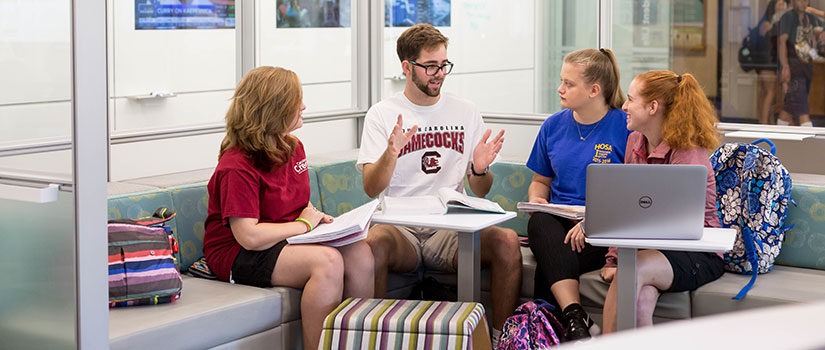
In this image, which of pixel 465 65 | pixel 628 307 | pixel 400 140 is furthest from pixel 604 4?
pixel 628 307

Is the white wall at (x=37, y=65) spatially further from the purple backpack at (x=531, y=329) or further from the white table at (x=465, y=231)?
the purple backpack at (x=531, y=329)

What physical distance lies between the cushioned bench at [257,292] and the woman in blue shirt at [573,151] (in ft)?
0.40

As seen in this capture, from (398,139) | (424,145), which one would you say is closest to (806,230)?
(424,145)

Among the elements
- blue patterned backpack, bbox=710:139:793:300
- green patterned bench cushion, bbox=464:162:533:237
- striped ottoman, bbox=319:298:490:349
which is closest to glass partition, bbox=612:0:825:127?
green patterned bench cushion, bbox=464:162:533:237

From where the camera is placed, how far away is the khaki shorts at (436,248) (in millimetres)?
3652

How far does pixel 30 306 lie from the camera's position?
270 cm

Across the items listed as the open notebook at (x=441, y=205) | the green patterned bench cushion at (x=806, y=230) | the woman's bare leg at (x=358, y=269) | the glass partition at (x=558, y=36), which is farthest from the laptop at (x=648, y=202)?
the glass partition at (x=558, y=36)

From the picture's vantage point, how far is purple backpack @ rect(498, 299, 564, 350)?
3.20 m

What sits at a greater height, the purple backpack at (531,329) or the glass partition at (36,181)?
the glass partition at (36,181)

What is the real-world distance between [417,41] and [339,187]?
2.74 ft

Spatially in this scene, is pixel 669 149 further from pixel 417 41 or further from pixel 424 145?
pixel 417 41

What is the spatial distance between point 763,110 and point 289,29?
115 inches

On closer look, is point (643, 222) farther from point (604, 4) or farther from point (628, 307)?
point (604, 4)

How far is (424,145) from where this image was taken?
3725 millimetres
